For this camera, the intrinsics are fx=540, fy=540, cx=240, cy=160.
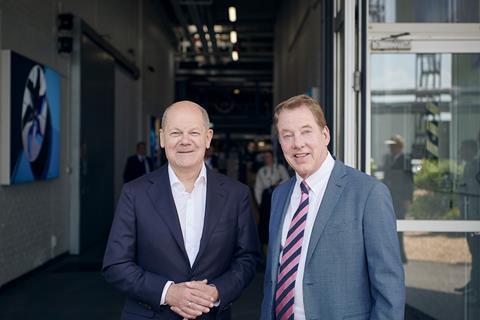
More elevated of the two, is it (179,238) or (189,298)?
(179,238)

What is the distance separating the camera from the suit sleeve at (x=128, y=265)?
1.86m

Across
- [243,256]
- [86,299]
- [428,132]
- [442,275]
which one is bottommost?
[86,299]

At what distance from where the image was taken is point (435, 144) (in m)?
3.85

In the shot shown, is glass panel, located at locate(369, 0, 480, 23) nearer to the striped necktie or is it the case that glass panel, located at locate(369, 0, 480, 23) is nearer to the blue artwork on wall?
the striped necktie

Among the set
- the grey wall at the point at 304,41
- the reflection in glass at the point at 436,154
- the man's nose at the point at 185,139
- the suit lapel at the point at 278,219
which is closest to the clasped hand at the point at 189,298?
the suit lapel at the point at 278,219

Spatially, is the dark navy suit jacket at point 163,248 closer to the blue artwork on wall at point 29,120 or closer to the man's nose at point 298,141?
the man's nose at point 298,141

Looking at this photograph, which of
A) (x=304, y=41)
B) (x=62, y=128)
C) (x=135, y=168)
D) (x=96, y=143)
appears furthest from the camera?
(x=135, y=168)

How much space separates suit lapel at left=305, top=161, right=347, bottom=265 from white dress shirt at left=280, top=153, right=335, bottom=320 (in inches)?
1.5

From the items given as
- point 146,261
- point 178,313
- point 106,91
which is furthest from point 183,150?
point 106,91

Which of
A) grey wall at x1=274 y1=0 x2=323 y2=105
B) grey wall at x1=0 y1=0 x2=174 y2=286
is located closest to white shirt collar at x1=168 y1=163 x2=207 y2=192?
grey wall at x1=0 y1=0 x2=174 y2=286

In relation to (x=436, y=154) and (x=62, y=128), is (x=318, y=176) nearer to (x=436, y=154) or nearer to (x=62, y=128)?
(x=436, y=154)

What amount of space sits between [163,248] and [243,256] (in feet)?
1.04

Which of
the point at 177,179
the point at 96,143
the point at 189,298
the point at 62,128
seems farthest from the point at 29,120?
the point at 189,298

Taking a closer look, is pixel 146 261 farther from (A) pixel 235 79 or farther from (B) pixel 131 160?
(A) pixel 235 79
